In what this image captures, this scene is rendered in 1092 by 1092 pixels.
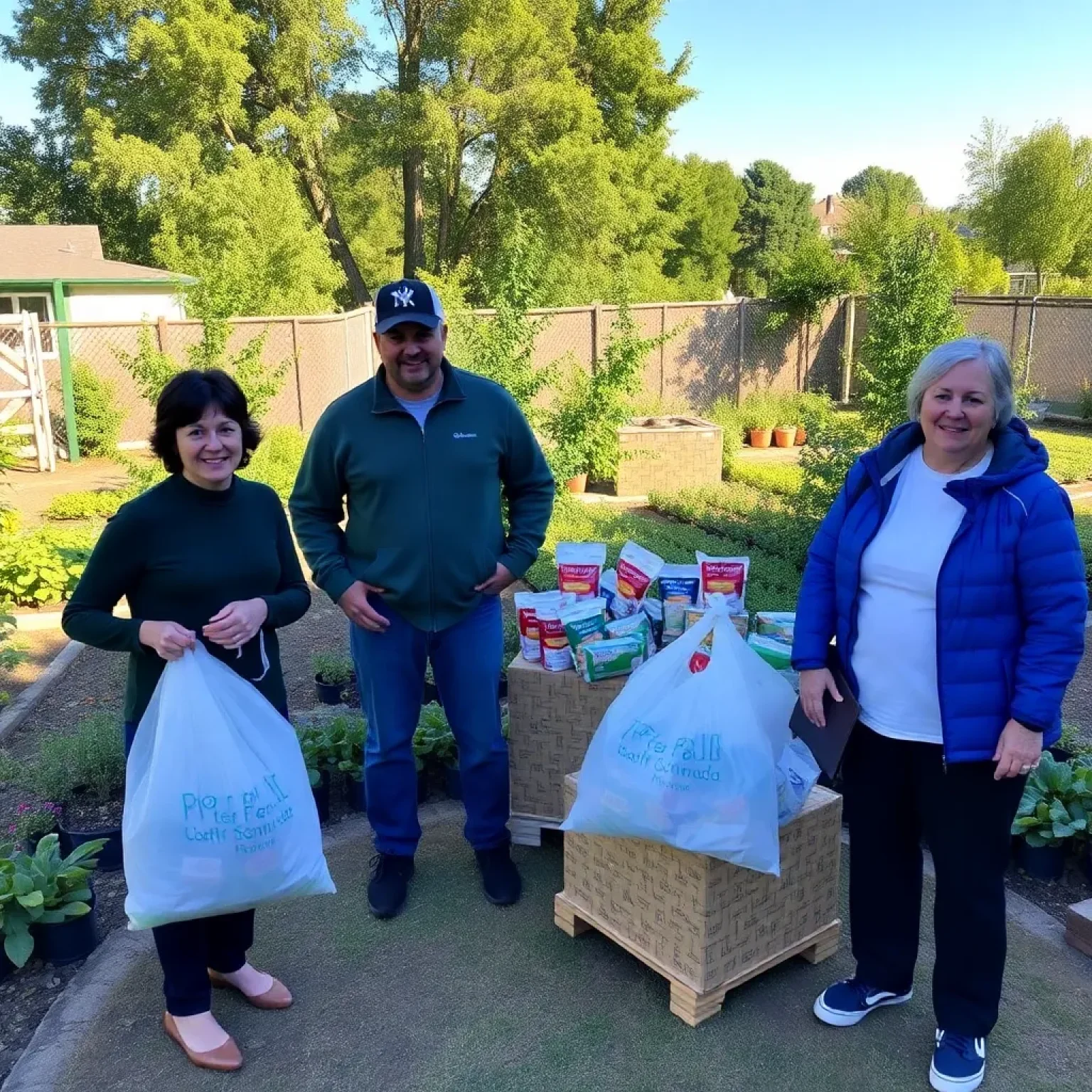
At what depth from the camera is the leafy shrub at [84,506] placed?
873 centimetres

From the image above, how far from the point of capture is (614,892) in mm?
2656

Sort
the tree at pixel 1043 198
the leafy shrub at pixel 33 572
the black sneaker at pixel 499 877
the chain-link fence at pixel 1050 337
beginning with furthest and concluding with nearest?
the tree at pixel 1043 198
the chain-link fence at pixel 1050 337
the leafy shrub at pixel 33 572
the black sneaker at pixel 499 877

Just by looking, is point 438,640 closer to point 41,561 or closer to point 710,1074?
point 710,1074

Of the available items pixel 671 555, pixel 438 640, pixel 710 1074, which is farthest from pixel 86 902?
pixel 671 555

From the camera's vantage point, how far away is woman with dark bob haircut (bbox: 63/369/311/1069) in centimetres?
216

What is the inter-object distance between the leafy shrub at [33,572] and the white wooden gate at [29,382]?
526cm

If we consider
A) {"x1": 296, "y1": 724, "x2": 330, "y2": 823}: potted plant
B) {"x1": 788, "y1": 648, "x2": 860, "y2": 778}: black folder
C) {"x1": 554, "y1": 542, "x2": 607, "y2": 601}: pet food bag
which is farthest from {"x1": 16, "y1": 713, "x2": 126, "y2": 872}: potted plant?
A: {"x1": 788, "y1": 648, "x2": 860, "y2": 778}: black folder

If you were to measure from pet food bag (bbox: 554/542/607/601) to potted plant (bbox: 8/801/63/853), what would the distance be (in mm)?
1957

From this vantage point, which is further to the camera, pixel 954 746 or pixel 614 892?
pixel 614 892

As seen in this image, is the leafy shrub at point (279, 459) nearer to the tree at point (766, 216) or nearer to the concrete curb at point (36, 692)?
the concrete curb at point (36, 692)

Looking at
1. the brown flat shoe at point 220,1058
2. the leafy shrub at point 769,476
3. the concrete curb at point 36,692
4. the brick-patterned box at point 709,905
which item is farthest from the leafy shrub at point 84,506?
the brick-patterned box at point 709,905

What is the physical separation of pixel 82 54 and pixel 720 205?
2499cm

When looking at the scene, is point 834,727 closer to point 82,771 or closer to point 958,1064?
point 958,1064

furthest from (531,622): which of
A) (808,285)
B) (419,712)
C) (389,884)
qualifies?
(808,285)
